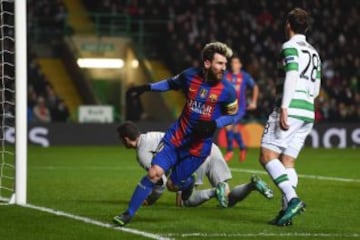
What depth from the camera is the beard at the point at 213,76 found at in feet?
33.4

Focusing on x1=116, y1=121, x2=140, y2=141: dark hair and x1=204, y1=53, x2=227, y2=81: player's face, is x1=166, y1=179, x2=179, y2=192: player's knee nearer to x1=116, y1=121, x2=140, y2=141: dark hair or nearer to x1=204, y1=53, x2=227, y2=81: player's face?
x1=116, y1=121, x2=140, y2=141: dark hair

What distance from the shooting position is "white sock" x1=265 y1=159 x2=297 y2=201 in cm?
999

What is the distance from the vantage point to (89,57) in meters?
35.8

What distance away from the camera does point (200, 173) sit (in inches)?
479

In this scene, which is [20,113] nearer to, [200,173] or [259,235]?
[200,173]

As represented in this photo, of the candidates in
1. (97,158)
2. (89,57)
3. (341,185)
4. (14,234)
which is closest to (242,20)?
(89,57)

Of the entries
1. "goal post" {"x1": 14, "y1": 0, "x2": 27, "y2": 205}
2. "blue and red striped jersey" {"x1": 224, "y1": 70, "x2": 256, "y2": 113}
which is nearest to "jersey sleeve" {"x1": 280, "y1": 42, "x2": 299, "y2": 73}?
"goal post" {"x1": 14, "y1": 0, "x2": 27, "y2": 205}

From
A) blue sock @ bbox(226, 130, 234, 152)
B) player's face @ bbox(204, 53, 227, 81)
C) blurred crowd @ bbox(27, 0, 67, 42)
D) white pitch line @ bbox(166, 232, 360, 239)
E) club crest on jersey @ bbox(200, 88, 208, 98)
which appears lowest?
blue sock @ bbox(226, 130, 234, 152)

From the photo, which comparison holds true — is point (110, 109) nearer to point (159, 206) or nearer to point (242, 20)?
point (242, 20)

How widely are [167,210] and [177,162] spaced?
4.15 feet

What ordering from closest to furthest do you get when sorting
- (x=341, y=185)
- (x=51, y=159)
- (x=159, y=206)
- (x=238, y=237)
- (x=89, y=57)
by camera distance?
(x=238, y=237) < (x=159, y=206) < (x=341, y=185) < (x=51, y=159) < (x=89, y=57)

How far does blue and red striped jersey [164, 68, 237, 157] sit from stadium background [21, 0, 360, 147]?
71.0 feet

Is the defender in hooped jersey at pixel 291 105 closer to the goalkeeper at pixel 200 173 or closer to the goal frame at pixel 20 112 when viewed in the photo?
the goalkeeper at pixel 200 173

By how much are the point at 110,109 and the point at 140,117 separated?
163 centimetres
